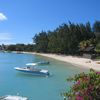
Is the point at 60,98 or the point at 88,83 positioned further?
the point at 60,98

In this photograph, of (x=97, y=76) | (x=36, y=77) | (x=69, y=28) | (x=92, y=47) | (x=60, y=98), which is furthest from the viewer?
(x=69, y=28)

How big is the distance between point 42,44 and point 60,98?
298 ft

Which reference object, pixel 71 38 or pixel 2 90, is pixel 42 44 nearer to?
pixel 71 38

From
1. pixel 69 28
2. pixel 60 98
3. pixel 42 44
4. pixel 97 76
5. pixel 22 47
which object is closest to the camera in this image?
pixel 97 76

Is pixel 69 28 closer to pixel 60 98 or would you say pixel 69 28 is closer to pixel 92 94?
pixel 60 98

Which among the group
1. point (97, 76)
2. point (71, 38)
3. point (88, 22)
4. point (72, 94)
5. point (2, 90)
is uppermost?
point (88, 22)

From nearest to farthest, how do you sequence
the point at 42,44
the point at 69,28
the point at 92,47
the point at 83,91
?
the point at 83,91 < the point at 92,47 < the point at 69,28 < the point at 42,44

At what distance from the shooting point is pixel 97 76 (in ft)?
21.7

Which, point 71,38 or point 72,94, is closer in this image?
point 72,94

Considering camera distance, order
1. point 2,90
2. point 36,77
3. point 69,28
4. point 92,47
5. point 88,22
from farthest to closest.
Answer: point 88,22 → point 69,28 → point 92,47 → point 36,77 → point 2,90

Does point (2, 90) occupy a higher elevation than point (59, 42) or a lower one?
lower

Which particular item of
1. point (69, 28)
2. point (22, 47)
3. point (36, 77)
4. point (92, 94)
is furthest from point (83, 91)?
point (22, 47)

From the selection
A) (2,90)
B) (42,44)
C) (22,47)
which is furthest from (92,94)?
(22,47)

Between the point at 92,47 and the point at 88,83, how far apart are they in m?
64.9
